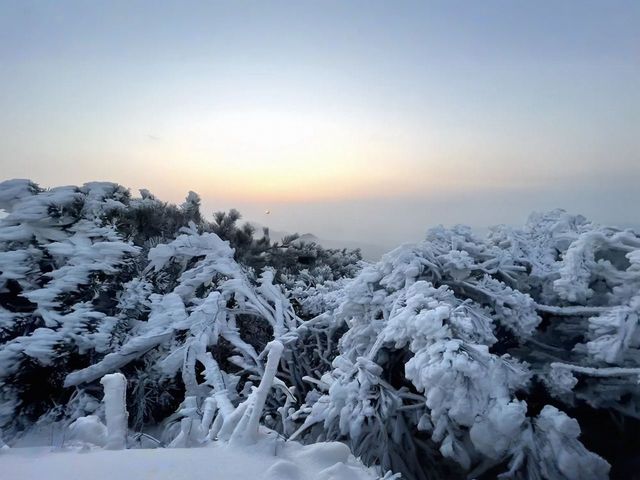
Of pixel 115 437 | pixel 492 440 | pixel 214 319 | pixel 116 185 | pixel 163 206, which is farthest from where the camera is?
pixel 163 206

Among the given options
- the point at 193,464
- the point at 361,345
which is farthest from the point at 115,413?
the point at 361,345

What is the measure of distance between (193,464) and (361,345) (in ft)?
10.1

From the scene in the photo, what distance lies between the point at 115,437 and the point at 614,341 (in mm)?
3888

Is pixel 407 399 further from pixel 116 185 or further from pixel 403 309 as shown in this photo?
pixel 116 185

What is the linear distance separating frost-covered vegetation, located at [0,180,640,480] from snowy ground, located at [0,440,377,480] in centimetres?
20

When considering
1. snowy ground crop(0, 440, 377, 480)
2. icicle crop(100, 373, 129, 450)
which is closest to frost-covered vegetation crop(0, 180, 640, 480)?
icicle crop(100, 373, 129, 450)

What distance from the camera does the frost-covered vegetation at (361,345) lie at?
147 inches

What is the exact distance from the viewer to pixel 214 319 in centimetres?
718

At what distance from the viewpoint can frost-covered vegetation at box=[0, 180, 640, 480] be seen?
12.2 feet

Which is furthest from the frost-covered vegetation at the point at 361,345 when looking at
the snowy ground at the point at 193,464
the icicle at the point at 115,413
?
the snowy ground at the point at 193,464

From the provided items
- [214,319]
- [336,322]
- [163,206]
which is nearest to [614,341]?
[336,322]

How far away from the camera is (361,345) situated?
5.33 m

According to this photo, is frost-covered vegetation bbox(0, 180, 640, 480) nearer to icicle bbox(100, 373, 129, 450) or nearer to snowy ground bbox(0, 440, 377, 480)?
icicle bbox(100, 373, 129, 450)

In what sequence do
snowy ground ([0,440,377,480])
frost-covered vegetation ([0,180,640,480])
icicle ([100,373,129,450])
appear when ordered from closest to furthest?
snowy ground ([0,440,377,480]) < icicle ([100,373,129,450]) < frost-covered vegetation ([0,180,640,480])
